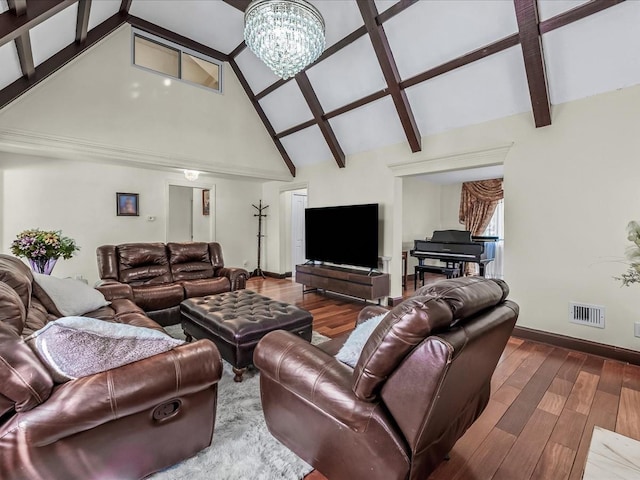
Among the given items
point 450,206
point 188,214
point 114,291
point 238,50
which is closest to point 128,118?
point 238,50

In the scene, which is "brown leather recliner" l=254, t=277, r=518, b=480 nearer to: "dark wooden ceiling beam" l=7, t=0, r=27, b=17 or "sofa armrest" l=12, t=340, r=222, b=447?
"sofa armrest" l=12, t=340, r=222, b=447

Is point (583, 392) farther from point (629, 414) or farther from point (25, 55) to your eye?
point (25, 55)

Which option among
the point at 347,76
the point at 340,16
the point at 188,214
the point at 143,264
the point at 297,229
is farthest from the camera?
the point at 188,214

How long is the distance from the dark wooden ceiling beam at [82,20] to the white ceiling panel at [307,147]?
3.13 meters

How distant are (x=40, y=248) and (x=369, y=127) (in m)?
4.44

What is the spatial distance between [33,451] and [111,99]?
4663 mm

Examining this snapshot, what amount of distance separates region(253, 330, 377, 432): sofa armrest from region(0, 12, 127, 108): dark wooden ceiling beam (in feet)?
14.7

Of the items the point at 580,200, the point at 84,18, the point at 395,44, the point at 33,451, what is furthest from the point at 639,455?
the point at 84,18

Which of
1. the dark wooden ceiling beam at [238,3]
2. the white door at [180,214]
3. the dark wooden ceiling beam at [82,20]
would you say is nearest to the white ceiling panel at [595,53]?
the dark wooden ceiling beam at [238,3]

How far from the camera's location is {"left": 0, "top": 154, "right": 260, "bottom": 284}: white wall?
174 inches

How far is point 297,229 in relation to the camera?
7.33m

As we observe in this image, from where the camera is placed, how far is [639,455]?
0.93m

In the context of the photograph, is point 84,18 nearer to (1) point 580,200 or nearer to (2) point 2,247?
(2) point 2,247

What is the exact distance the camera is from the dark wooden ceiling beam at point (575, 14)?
2.45 meters
